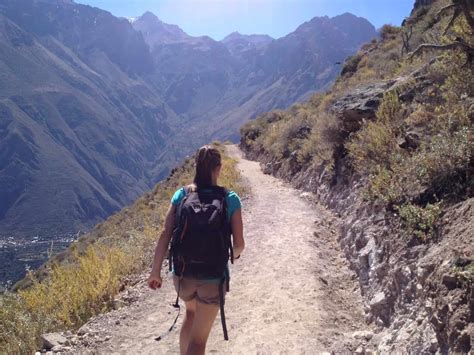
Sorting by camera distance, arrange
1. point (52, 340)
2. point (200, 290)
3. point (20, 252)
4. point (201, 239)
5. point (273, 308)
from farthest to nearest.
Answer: point (20, 252) < point (273, 308) < point (52, 340) < point (200, 290) < point (201, 239)

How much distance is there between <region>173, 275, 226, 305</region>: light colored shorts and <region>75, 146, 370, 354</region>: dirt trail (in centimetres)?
179

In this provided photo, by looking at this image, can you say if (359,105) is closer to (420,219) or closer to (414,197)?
(414,197)

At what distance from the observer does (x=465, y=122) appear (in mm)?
6035

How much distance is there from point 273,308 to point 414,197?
2297 mm

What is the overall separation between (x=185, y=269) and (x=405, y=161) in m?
4.34

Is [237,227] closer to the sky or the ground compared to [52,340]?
closer to the sky

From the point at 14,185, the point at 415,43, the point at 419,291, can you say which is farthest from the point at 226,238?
the point at 14,185

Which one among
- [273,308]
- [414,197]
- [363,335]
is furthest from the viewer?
[273,308]

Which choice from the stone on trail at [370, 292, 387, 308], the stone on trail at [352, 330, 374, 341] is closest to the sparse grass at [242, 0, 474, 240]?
the stone on trail at [370, 292, 387, 308]

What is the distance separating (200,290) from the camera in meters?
3.48

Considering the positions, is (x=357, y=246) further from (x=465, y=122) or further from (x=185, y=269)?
(x=185, y=269)

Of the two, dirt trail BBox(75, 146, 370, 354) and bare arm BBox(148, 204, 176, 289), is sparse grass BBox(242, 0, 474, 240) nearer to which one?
dirt trail BBox(75, 146, 370, 354)

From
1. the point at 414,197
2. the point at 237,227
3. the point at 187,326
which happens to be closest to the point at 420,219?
the point at 414,197

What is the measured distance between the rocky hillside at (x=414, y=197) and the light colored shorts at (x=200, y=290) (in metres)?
1.68
